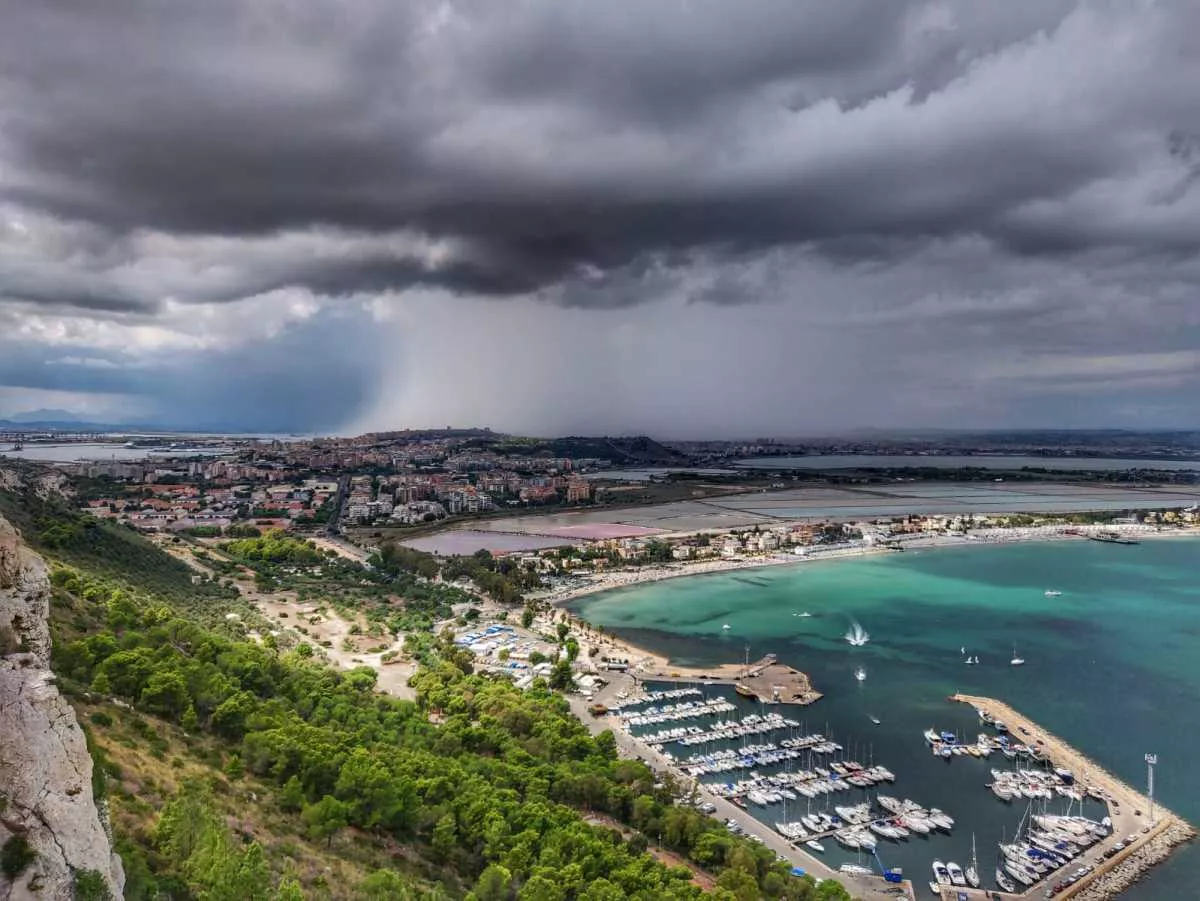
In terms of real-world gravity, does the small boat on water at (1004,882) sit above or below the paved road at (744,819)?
below

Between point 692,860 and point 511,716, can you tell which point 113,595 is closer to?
point 511,716

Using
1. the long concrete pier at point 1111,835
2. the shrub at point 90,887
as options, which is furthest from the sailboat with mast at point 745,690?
the shrub at point 90,887

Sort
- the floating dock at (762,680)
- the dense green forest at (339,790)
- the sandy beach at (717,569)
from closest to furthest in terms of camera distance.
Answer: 1. the dense green forest at (339,790)
2. the floating dock at (762,680)
3. the sandy beach at (717,569)

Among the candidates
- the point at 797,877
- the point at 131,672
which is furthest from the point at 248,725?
the point at 797,877

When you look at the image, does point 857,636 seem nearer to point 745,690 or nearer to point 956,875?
point 745,690

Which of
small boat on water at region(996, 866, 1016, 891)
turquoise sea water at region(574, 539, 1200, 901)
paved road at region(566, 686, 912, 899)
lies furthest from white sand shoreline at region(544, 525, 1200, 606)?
small boat on water at region(996, 866, 1016, 891)

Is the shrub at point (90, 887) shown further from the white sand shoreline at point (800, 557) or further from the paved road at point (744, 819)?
the white sand shoreline at point (800, 557)

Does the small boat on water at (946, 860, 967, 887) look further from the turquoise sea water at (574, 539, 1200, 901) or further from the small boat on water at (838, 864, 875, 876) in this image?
the small boat on water at (838, 864, 875, 876)

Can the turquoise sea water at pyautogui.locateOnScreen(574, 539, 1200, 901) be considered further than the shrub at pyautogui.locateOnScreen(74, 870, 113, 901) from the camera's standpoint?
Yes
